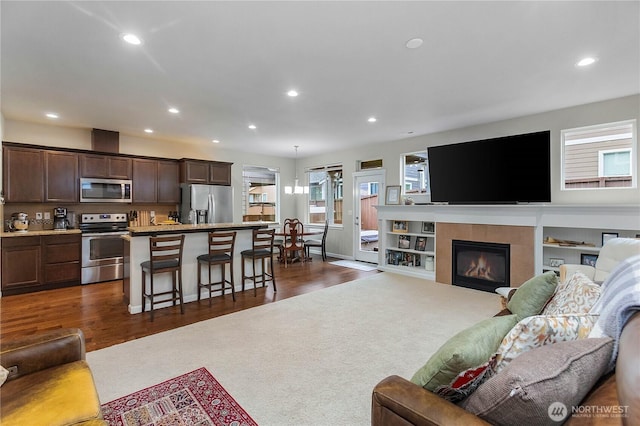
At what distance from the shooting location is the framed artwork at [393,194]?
6.31 meters

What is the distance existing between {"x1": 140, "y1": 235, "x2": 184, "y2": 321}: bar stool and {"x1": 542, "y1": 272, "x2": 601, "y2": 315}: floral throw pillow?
3.66 meters

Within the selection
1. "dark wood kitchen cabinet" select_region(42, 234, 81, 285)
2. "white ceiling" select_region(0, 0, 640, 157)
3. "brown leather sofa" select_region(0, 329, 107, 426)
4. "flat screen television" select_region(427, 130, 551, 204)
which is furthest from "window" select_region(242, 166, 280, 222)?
"brown leather sofa" select_region(0, 329, 107, 426)

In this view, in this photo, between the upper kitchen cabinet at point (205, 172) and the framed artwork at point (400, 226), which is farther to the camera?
the upper kitchen cabinet at point (205, 172)

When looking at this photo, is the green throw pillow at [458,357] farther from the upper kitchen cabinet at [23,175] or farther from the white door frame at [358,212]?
the upper kitchen cabinet at [23,175]

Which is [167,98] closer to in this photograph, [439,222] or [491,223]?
[439,222]

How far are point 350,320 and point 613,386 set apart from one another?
275 cm

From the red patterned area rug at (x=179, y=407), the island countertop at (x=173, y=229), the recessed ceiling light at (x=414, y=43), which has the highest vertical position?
the recessed ceiling light at (x=414, y=43)

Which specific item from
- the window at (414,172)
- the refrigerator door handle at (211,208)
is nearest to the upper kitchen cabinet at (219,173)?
the refrigerator door handle at (211,208)

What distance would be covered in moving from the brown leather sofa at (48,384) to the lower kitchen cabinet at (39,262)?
4.17 metres

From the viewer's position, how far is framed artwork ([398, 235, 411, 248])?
6.18 m

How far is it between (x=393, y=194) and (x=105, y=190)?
5.53m

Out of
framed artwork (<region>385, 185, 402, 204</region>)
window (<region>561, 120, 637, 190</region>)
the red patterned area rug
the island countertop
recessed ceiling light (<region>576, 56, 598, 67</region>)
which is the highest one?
recessed ceiling light (<region>576, 56, 598, 67</region>)

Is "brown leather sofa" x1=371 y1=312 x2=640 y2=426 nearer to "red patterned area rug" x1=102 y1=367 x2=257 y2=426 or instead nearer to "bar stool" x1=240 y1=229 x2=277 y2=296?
"red patterned area rug" x1=102 y1=367 x2=257 y2=426

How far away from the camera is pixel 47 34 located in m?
2.49
